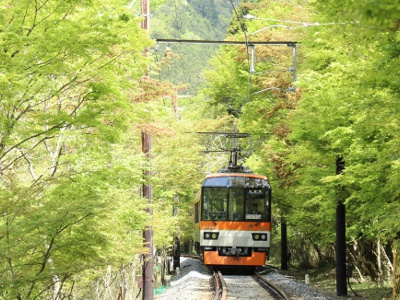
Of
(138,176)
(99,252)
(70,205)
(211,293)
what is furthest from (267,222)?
(70,205)

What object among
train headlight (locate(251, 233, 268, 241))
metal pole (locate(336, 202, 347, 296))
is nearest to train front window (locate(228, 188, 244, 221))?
train headlight (locate(251, 233, 268, 241))

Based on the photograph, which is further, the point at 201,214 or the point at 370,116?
the point at 201,214

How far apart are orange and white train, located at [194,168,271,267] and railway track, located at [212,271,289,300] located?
2.37 ft

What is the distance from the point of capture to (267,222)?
2109 centimetres

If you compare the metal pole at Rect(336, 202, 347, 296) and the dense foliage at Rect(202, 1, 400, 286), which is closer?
the dense foliage at Rect(202, 1, 400, 286)

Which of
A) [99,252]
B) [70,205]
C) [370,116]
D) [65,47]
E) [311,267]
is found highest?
[65,47]

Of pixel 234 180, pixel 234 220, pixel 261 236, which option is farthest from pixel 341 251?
pixel 234 180

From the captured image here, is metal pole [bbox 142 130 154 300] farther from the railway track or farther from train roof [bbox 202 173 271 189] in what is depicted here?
train roof [bbox 202 173 271 189]

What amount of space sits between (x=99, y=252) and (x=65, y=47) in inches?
167

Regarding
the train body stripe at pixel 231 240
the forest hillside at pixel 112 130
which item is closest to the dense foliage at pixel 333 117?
the forest hillside at pixel 112 130

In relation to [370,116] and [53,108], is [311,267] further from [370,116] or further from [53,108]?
[370,116]

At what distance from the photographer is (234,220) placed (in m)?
21.0

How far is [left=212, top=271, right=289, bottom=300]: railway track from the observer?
16225 millimetres

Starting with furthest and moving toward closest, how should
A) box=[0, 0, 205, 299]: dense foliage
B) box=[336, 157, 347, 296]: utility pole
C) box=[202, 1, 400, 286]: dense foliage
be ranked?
1. box=[336, 157, 347, 296]: utility pole
2. box=[0, 0, 205, 299]: dense foliage
3. box=[202, 1, 400, 286]: dense foliage
